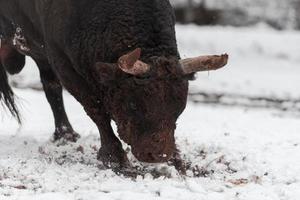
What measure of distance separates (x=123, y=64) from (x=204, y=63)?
2.30 feet

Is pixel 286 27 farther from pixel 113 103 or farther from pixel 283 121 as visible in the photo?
pixel 113 103

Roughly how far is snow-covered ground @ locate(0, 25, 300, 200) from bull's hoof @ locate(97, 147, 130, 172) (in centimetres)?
13

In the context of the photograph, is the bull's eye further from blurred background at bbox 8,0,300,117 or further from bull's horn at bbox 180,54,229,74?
blurred background at bbox 8,0,300,117

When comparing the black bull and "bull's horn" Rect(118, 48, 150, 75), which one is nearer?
"bull's horn" Rect(118, 48, 150, 75)

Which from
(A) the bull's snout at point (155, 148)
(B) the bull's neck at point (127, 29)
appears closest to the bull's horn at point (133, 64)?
(B) the bull's neck at point (127, 29)

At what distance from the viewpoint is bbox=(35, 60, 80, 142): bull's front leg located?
321 inches

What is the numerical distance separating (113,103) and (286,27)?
16.6 metres

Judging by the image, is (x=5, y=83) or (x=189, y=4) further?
(x=189, y=4)

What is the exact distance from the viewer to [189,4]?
22.0 metres

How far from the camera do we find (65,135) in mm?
8094

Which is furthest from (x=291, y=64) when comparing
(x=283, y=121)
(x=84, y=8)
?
(x=84, y=8)

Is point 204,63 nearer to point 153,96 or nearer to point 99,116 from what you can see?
point 153,96

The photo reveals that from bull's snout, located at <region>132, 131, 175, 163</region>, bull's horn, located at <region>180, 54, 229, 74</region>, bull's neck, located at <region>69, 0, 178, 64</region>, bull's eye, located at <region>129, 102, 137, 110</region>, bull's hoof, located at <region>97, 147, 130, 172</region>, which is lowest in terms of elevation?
bull's hoof, located at <region>97, 147, 130, 172</region>

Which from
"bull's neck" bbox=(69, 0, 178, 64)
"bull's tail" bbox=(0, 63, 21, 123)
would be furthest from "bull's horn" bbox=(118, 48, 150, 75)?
"bull's tail" bbox=(0, 63, 21, 123)
